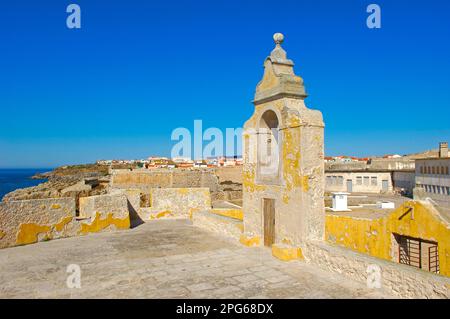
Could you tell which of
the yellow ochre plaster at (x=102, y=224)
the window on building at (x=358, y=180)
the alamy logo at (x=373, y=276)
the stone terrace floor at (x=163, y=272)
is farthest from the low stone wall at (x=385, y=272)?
the window on building at (x=358, y=180)

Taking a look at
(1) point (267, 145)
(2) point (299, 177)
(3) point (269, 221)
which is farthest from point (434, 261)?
(1) point (267, 145)

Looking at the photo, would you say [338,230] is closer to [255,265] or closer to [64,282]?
[255,265]

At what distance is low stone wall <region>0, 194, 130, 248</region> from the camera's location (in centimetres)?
1098

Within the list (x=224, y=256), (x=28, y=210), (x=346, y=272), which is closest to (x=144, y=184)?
(x=28, y=210)

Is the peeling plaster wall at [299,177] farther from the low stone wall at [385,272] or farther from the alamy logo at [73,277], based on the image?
the alamy logo at [73,277]

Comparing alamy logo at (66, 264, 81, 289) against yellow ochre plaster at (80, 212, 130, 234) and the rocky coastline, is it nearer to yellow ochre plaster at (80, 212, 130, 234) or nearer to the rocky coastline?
yellow ochre plaster at (80, 212, 130, 234)

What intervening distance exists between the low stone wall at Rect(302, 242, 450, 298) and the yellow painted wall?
248 centimetres

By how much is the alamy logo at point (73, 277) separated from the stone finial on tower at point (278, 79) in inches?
247

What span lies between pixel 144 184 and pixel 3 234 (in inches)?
1083

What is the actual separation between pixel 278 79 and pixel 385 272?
521 cm

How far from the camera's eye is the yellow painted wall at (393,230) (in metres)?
8.46

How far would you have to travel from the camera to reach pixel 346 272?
722 cm

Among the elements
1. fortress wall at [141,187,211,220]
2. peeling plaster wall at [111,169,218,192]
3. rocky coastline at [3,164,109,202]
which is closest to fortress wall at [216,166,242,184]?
peeling plaster wall at [111,169,218,192]

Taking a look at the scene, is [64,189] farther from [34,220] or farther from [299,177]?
[299,177]
